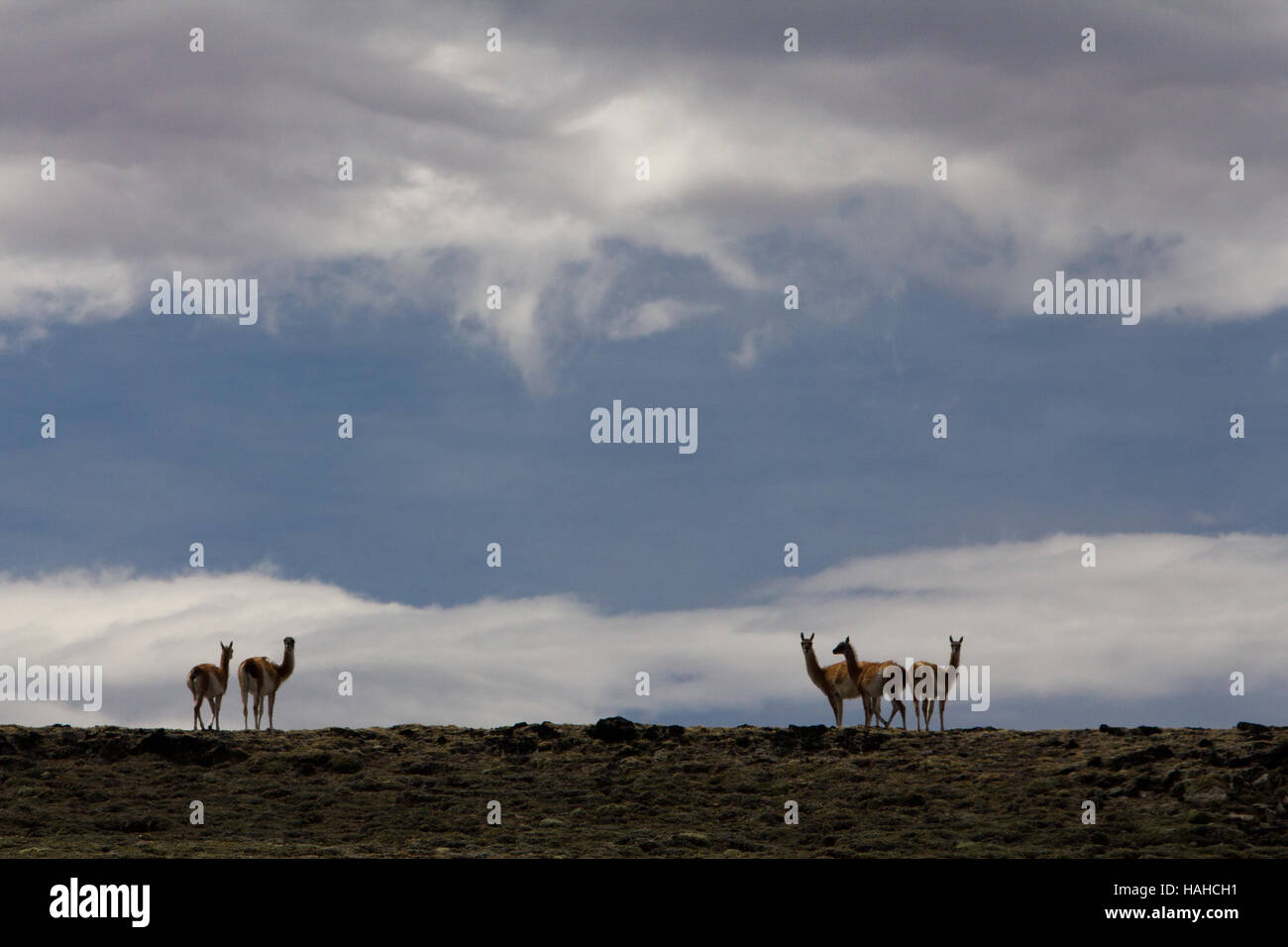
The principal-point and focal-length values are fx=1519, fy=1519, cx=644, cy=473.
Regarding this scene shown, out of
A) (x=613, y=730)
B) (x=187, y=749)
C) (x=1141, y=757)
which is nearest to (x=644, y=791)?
(x=613, y=730)

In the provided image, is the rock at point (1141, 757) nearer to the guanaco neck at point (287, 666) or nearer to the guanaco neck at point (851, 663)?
the guanaco neck at point (851, 663)

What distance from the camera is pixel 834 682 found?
1859 inches

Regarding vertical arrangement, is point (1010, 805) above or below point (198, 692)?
below

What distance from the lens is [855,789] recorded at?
39219mm

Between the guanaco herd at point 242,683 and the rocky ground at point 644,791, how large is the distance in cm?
178

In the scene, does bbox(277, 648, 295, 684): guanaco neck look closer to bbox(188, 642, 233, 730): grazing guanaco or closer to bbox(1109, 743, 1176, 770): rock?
bbox(188, 642, 233, 730): grazing guanaco

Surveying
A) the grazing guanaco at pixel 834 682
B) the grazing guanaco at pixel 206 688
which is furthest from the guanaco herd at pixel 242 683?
the grazing guanaco at pixel 834 682

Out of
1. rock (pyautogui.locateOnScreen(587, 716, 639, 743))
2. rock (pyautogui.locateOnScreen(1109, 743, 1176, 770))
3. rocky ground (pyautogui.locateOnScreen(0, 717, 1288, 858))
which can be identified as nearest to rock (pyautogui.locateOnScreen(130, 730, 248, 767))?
rocky ground (pyautogui.locateOnScreen(0, 717, 1288, 858))

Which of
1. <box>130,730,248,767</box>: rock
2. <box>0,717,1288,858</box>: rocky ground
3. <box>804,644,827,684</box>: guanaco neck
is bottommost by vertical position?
<box>0,717,1288,858</box>: rocky ground

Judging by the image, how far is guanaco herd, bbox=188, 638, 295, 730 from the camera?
47.2 m

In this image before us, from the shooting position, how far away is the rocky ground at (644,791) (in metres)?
34.5
